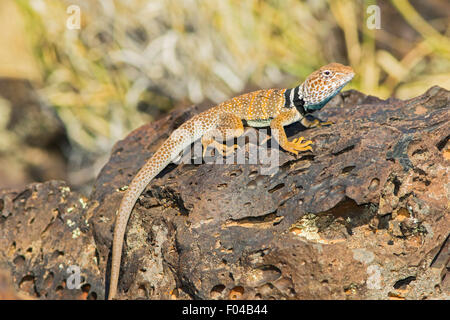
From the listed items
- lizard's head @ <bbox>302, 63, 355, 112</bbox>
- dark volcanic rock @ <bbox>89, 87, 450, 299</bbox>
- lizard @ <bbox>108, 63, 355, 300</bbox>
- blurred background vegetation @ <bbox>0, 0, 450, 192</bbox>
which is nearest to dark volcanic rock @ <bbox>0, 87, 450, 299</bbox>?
dark volcanic rock @ <bbox>89, 87, 450, 299</bbox>

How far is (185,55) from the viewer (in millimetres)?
7320

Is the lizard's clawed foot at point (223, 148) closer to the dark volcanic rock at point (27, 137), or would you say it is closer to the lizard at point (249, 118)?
the lizard at point (249, 118)

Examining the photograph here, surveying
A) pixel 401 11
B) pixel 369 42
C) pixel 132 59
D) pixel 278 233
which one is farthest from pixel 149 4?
pixel 278 233

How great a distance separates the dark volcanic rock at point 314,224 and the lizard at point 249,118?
16 centimetres

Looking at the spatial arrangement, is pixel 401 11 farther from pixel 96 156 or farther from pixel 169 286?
pixel 169 286

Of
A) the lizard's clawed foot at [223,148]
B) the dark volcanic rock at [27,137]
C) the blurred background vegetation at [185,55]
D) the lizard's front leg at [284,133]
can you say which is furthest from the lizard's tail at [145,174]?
the dark volcanic rock at [27,137]

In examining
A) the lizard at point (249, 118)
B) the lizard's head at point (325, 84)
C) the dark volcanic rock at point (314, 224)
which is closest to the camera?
the dark volcanic rock at point (314, 224)

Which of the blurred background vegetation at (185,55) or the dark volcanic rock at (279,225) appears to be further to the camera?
the blurred background vegetation at (185,55)

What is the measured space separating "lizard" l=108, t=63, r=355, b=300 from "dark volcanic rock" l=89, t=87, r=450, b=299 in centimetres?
16

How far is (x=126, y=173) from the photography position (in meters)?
3.79

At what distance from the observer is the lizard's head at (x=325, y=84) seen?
3.65m

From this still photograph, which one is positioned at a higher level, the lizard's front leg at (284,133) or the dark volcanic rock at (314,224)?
the lizard's front leg at (284,133)

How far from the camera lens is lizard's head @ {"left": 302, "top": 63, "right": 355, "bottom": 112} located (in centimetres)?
365

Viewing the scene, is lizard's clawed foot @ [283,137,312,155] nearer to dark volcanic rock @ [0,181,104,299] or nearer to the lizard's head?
the lizard's head
